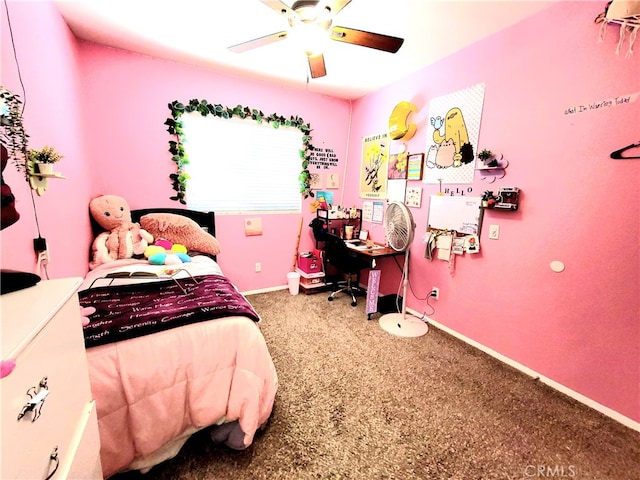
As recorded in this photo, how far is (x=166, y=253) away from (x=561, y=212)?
2.90m

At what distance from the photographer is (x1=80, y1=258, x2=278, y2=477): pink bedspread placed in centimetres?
108

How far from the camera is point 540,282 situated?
6.20 feet

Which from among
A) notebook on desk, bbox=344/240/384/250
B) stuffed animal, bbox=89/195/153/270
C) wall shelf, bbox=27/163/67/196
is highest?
wall shelf, bbox=27/163/67/196

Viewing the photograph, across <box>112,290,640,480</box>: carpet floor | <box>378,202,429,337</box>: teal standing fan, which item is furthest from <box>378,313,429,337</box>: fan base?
<box>112,290,640,480</box>: carpet floor

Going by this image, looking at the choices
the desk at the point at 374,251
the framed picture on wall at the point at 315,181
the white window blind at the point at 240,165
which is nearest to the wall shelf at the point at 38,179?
the white window blind at the point at 240,165

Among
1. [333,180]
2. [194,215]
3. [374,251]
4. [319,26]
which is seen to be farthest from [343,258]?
[319,26]

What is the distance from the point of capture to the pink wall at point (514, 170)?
1518 mm

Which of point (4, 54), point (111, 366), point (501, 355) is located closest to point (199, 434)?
point (111, 366)

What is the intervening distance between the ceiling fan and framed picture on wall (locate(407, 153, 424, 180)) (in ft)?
3.68

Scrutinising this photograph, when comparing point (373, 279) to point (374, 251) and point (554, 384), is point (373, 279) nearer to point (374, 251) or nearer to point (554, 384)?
point (374, 251)

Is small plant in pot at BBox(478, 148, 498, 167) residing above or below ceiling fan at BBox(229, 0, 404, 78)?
below

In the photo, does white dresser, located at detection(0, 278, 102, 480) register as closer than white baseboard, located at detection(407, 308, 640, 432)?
Yes

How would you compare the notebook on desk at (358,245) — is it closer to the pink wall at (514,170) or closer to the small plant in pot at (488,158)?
the pink wall at (514,170)

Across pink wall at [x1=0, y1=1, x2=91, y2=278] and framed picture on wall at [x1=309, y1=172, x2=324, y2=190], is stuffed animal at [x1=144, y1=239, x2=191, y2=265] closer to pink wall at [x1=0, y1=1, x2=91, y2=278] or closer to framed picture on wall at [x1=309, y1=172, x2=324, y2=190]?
pink wall at [x1=0, y1=1, x2=91, y2=278]
